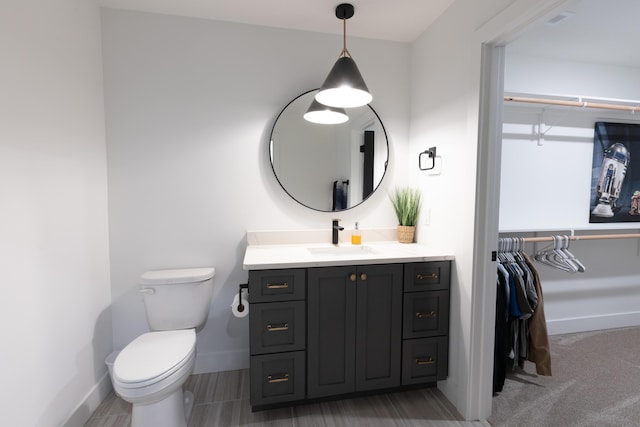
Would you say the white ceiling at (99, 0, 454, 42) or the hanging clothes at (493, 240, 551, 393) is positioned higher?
the white ceiling at (99, 0, 454, 42)

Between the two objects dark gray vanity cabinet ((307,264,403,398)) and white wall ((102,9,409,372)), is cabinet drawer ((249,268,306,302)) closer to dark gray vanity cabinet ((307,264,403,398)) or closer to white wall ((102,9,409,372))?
dark gray vanity cabinet ((307,264,403,398))

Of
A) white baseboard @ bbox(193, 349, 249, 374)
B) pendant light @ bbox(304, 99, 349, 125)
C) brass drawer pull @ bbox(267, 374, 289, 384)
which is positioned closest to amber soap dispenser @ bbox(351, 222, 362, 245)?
pendant light @ bbox(304, 99, 349, 125)

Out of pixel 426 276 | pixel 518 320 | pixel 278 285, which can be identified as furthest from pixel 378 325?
pixel 518 320

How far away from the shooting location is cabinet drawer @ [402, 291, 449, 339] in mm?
1802

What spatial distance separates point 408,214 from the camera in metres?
2.20

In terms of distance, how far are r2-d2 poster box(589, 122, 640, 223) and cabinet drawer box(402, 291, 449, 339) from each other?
1.85 metres

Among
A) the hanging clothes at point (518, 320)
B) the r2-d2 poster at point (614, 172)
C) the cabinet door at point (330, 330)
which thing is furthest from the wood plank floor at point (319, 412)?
the r2-d2 poster at point (614, 172)

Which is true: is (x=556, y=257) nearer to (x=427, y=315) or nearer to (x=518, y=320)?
(x=518, y=320)

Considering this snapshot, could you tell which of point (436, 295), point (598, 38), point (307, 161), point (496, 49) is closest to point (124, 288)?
point (307, 161)

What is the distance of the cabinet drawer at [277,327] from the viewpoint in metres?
1.63

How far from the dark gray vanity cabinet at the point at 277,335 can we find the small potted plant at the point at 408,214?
878 mm

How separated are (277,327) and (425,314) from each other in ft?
2.79

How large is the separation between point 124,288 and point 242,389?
99 cm

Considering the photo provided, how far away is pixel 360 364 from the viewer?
1761 mm
